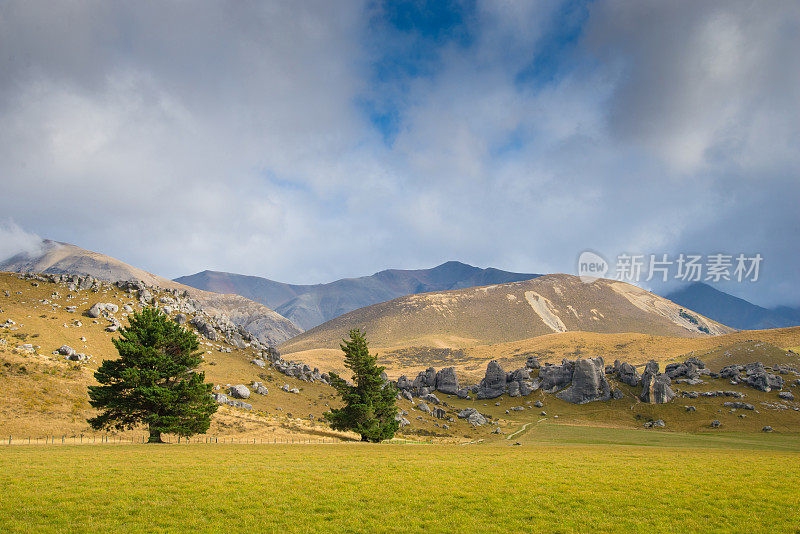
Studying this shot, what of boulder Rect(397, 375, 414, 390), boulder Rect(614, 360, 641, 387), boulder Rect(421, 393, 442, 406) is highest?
boulder Rect(614, 360, 641, 387)

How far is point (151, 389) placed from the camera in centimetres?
4022

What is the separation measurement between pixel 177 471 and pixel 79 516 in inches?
355

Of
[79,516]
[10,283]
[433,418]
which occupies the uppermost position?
Result: [10,283]

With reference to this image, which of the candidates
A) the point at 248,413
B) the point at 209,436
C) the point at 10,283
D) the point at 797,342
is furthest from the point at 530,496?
the point at 797,342

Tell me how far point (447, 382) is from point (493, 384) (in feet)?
40.7

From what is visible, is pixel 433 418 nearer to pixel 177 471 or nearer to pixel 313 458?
pixel 313 458

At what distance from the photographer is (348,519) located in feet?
48.4

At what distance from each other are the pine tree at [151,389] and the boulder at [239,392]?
24.4 m

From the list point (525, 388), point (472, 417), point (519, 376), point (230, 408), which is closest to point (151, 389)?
point (230, 408)

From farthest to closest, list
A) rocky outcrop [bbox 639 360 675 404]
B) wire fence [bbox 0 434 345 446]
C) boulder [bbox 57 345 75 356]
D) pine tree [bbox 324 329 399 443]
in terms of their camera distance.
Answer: rocky outcrop [bbox 639 360 675 404]
boulder [bbox 57 345 75 356]
pine tree [bbox 324 329 399 443]
wire fence [bbox 0 434 345 446]

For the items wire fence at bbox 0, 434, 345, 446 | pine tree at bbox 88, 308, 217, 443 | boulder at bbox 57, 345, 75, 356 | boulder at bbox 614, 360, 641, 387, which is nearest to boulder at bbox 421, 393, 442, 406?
boulder at bbox 614, 360, 641, 387

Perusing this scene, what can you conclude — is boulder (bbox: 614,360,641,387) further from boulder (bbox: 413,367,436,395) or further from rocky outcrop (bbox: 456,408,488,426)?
boulder (bbox: 413,367,436,395)

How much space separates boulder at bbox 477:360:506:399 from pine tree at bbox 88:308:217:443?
7930 centimetres

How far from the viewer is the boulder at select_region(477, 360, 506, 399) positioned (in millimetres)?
108250
